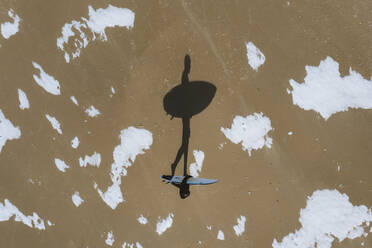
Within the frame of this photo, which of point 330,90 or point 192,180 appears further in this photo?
point 330,90

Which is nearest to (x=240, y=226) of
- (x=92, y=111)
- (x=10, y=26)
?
(x=92, y=111)

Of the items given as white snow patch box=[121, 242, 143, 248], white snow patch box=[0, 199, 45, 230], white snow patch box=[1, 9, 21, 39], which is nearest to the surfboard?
white snow patch box=[121, 242, 143, 248]

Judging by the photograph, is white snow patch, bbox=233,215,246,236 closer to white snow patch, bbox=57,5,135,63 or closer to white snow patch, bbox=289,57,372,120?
white snow patch, bbox=289,57,372,120

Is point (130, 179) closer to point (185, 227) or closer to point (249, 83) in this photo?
point (185, 227)

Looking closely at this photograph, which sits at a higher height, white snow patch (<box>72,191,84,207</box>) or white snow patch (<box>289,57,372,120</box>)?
white snow patch (<box>289,57,372,120</box>)

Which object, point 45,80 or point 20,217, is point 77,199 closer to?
point 20,217

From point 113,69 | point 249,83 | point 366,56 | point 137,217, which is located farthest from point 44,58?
point 366,56
